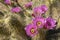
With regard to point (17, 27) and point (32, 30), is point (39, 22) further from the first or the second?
point (17, 27)

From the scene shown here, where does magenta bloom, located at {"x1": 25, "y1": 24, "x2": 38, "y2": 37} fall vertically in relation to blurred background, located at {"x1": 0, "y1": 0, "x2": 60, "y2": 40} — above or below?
below

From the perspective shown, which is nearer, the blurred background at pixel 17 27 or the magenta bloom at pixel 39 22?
the magenta bloom at pixel 39 22

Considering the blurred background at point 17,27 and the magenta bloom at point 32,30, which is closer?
the magenta bloom at point 32,30

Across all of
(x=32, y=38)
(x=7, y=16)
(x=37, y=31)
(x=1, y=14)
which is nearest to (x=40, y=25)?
(x=37, y=31)

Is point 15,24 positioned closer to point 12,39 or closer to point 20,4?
point 12,39

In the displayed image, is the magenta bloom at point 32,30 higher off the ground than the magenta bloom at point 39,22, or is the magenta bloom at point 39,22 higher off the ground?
the magenta bloom at point 39,22

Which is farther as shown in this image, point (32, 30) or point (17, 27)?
point (17, 27)

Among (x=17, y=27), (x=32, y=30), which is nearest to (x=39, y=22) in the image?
(x=32, y=30)

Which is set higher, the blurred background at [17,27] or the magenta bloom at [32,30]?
the blurred background at [17,27]

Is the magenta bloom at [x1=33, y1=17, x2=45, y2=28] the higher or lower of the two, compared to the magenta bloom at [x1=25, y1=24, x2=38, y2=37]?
higher

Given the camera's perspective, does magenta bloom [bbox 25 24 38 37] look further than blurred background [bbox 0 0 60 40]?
No

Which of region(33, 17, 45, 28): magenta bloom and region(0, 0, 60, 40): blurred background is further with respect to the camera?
region(0, 0, 60, 40): blurred background
